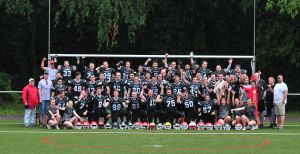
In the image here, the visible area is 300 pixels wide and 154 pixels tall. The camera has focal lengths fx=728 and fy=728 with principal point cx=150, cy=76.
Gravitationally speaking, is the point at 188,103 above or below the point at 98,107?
above

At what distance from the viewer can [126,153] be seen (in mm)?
16688

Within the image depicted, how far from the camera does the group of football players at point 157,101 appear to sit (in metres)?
25.3

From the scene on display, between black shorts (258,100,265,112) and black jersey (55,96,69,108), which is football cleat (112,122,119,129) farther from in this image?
black shorts (258,100,265,112)

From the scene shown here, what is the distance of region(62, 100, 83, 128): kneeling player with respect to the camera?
82.2 feet

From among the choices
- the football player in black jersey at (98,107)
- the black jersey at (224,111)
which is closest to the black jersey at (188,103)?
the black jersey at (224,111)

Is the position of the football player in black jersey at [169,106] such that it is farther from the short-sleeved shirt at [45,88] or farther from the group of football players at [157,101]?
the short-sleeved shirt at [45,88]

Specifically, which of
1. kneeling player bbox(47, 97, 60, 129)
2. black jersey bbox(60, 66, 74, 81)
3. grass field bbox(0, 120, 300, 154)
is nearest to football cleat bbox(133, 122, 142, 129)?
grass field bbox(0, 120, 300, 154)

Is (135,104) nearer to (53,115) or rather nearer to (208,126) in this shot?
(208,126)

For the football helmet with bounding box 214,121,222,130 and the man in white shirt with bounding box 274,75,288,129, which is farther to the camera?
the man in white shirt with bounding box 274,75,288,129

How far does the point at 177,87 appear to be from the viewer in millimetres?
25984

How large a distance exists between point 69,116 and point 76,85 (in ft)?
4.30

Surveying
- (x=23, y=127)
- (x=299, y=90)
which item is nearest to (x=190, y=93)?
(x=23, y=127)

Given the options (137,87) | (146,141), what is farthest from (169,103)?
(146,141)

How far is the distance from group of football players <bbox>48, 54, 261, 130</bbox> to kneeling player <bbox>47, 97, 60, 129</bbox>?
3 cm
